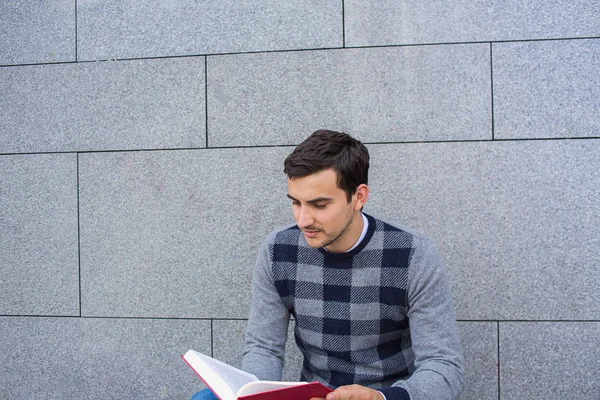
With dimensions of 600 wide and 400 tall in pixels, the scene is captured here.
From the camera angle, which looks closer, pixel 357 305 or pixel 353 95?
pixel 357 305

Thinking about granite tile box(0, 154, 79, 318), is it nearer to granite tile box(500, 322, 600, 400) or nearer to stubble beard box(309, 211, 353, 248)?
stubble beard box(309, 211, 353, 248)

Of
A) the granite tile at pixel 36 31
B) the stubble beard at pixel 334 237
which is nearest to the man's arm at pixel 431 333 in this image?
the stubble beard at pixel 334 237

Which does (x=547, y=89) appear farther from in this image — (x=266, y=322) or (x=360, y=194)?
(x=266, y=322)

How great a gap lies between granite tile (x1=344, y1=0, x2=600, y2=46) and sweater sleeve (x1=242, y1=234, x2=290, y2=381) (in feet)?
5.62

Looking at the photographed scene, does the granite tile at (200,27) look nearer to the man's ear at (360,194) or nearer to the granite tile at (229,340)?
the man's ear at (360,194)

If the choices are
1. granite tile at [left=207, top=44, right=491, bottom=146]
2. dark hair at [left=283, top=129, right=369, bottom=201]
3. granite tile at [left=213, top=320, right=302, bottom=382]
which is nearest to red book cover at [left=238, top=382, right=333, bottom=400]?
dark hair at [left=283, top=129, right=369, bottom=201]

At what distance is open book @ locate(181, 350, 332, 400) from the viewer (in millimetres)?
1807

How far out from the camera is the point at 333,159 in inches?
95.5

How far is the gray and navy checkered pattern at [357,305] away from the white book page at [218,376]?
1.81ft

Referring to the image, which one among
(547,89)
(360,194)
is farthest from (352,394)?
(547,89)

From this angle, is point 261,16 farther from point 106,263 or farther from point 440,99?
point 106,263

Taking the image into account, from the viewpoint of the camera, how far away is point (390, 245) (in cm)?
257

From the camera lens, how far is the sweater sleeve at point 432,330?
232 cm

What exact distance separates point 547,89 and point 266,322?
2.29 metres
